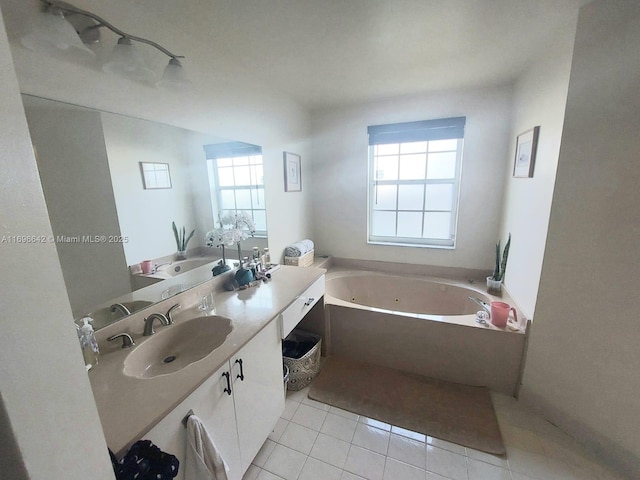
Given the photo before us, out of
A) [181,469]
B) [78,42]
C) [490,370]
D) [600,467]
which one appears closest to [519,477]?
[600,467]

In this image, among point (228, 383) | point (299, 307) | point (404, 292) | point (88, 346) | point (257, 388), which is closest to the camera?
point (88, 346)

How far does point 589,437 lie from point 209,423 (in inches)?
80.5

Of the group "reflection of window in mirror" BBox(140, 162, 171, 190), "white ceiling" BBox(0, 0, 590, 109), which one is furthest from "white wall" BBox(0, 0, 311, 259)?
"reflection of window in mirror" BBox(140, 162, 171, 190)

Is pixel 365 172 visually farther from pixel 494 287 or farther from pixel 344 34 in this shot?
pixel 494 287

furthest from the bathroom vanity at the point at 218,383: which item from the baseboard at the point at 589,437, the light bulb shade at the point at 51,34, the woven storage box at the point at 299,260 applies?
the baseboard at the point at 589,437

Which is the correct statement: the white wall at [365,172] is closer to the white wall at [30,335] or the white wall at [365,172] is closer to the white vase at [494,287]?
the white vase at [494,287]

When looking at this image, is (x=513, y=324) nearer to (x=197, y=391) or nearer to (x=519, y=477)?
(x=519, y=477)

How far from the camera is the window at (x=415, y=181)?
2.59m

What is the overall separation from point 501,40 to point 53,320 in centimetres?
235

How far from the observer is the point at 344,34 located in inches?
58.4

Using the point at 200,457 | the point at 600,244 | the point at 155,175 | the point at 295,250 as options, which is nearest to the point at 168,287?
the point at 155,175

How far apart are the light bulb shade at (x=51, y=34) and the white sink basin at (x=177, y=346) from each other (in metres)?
1.15

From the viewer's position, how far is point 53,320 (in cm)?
44

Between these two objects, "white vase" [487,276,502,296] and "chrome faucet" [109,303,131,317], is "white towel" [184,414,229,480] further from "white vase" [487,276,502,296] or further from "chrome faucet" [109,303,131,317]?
"white vase" [487,276,502,296]
